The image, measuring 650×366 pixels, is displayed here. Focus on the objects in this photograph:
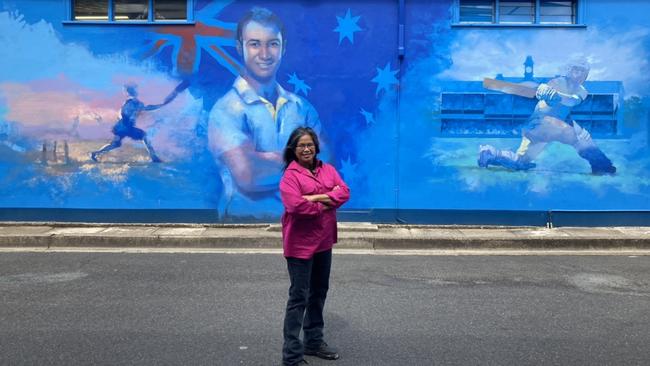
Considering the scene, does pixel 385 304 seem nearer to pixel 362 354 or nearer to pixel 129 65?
pixel 362 354

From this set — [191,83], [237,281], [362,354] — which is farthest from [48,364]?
[191,83]

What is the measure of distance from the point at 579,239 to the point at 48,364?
7.53 metres

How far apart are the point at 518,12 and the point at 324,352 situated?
8152 millimetres

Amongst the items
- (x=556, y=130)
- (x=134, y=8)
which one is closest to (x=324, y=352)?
(x=556, y=130)

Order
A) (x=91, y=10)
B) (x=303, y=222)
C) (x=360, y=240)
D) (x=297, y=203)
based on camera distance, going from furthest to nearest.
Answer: (x=91, y=10)
(x=360, y=240)
(x=303, y=222)
(x=297, y=203)

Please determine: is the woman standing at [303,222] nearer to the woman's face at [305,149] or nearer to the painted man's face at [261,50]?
the woman's face at [305,149]

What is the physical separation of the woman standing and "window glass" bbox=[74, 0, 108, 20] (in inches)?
308

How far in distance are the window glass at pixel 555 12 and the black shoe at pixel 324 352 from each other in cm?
812

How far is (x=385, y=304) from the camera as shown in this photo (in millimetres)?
5980

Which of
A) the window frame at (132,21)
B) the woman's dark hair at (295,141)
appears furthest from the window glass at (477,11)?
the woman's dark hair at (295,141)

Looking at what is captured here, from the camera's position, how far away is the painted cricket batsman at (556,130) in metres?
10.4

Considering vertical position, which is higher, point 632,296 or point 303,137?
point 303,137

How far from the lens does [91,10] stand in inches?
421

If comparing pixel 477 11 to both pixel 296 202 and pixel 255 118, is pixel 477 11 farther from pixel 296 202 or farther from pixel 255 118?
pixel 296 202
